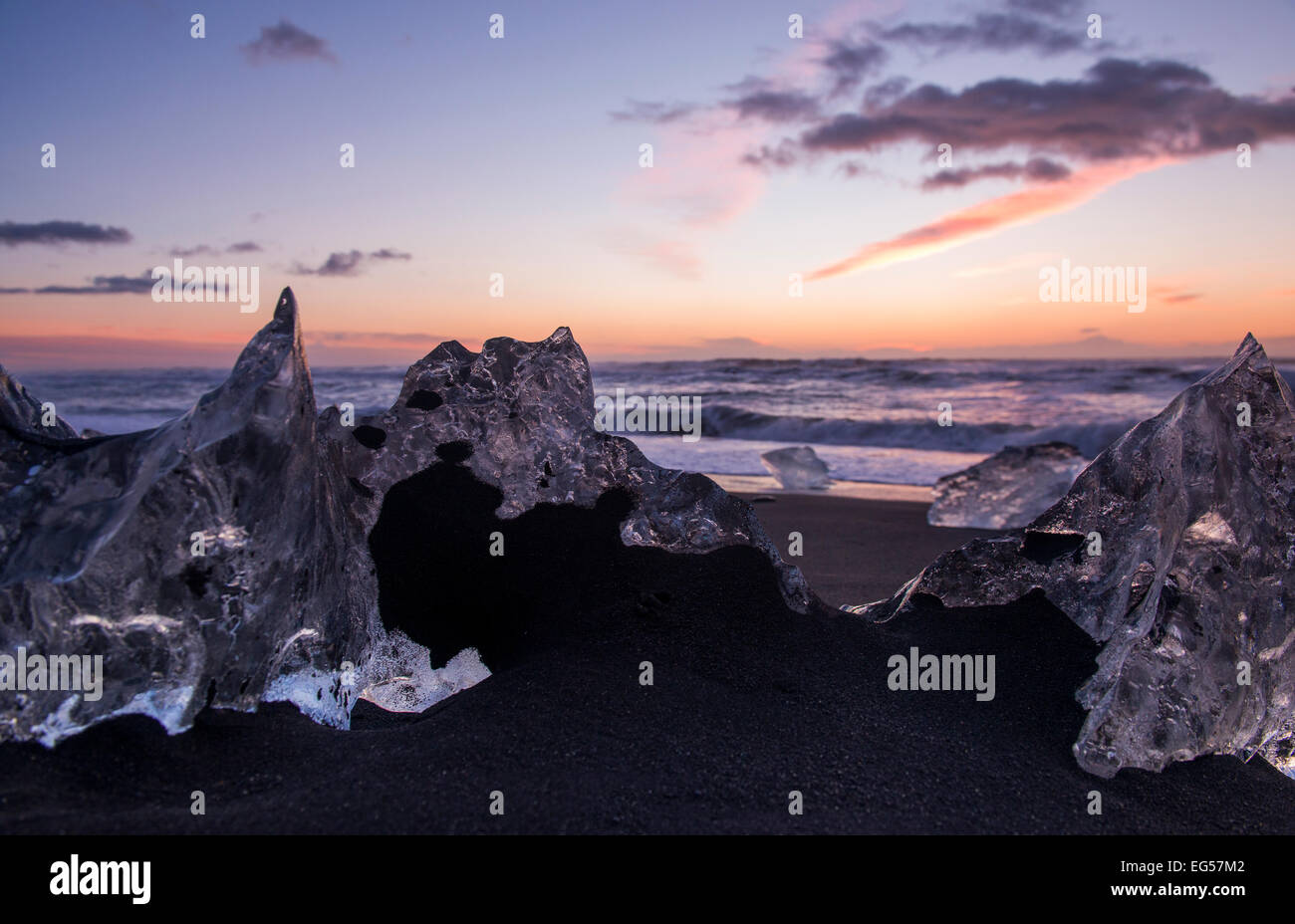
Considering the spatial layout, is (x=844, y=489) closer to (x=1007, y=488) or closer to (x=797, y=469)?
(x=797, y=469)

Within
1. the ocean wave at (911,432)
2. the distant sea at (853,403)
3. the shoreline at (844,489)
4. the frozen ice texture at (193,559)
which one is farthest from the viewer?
the ocean wave at (911,432)

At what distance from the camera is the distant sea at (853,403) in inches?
607

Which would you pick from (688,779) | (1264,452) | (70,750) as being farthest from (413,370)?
(1264,452)

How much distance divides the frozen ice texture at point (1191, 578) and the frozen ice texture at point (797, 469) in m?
7.59

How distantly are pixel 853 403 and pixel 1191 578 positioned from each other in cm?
2230

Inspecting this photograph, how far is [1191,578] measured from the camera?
9.56ft

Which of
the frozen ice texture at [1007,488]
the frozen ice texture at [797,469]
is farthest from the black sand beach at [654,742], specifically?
the frozen ice texture at [797,469]

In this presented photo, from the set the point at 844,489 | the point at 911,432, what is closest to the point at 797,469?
the point at 844,489

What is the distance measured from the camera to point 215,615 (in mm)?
2533

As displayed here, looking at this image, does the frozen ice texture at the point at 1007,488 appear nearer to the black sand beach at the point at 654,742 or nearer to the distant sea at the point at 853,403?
the distant sea at the point at 853,403

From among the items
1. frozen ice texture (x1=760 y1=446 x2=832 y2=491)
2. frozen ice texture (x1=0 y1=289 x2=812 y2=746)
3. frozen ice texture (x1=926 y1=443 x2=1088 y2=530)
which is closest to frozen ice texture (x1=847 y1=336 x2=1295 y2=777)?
frozen ice texture (x1=0 y1=289 x2=812 y2=746)

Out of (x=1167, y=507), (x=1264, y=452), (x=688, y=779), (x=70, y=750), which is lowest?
(x=688, y=779)

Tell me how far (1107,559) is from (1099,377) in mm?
31210
